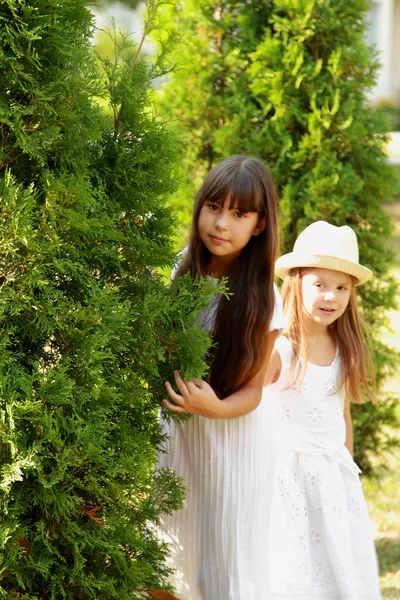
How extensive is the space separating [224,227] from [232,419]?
2.28ft

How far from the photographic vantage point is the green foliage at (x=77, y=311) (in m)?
2.17

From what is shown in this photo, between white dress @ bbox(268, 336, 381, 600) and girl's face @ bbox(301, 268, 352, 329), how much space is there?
0.72 ft

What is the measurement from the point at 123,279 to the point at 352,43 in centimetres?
334

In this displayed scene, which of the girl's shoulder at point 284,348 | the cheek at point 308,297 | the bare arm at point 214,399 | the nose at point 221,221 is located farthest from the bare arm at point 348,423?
the nose at point 221,221

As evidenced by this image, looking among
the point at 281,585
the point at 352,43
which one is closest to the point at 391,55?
the point at 352,43

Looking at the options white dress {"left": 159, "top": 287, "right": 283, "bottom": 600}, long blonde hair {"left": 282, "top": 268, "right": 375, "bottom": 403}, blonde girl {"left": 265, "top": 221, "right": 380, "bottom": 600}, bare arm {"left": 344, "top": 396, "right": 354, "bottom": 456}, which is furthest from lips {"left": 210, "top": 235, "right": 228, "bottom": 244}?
bare arm {"left": 344, "top": 396, "right": 354, "bottom": 456}

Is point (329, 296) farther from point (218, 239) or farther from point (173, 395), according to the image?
point (173, 395)

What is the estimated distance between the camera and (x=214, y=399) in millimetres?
2869

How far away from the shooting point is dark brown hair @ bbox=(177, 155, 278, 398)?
3.10 meters

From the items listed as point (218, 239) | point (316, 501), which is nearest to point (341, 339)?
point (316, 501)

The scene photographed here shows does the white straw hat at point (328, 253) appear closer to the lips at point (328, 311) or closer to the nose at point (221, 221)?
the lips at point (328, 311)

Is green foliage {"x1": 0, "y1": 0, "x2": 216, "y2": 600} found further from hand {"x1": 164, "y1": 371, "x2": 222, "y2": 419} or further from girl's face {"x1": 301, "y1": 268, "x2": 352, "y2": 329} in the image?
girl's face {"x1": 301, "y1": 268, "x2": 352, "y2": 329}

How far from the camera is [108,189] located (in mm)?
2521

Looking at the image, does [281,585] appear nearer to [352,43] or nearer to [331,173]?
[331,173]
